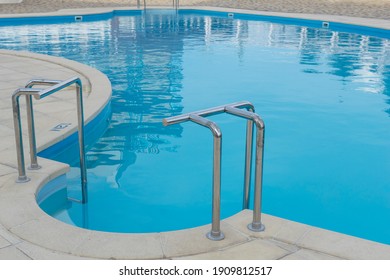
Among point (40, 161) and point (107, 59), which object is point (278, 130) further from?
point (107, 59)

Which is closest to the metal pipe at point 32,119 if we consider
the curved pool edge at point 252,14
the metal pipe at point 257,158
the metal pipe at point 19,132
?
the metal pipe at point 19,132

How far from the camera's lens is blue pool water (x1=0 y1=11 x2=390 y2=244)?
195 inches

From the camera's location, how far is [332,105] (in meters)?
8.48

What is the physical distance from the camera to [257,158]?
325cm

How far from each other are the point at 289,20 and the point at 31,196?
1783 centimetres

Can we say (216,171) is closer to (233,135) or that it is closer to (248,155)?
(248,155)

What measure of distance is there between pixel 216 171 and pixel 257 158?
0.31 m

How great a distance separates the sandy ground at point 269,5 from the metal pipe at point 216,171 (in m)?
18.5

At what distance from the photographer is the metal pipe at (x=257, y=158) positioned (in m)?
3.16

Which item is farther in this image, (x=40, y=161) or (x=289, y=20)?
(x=289, y=20)

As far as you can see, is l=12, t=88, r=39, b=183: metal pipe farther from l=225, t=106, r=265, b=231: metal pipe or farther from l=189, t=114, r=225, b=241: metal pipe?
l=225, t=106, r=265, b=231: metal pipe

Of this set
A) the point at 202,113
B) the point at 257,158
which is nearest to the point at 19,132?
the point at 202,113

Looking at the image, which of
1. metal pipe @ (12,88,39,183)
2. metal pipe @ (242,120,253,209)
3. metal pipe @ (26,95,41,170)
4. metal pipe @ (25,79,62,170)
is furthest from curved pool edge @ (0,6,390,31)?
metal pipe @ (12,88,39,183)
